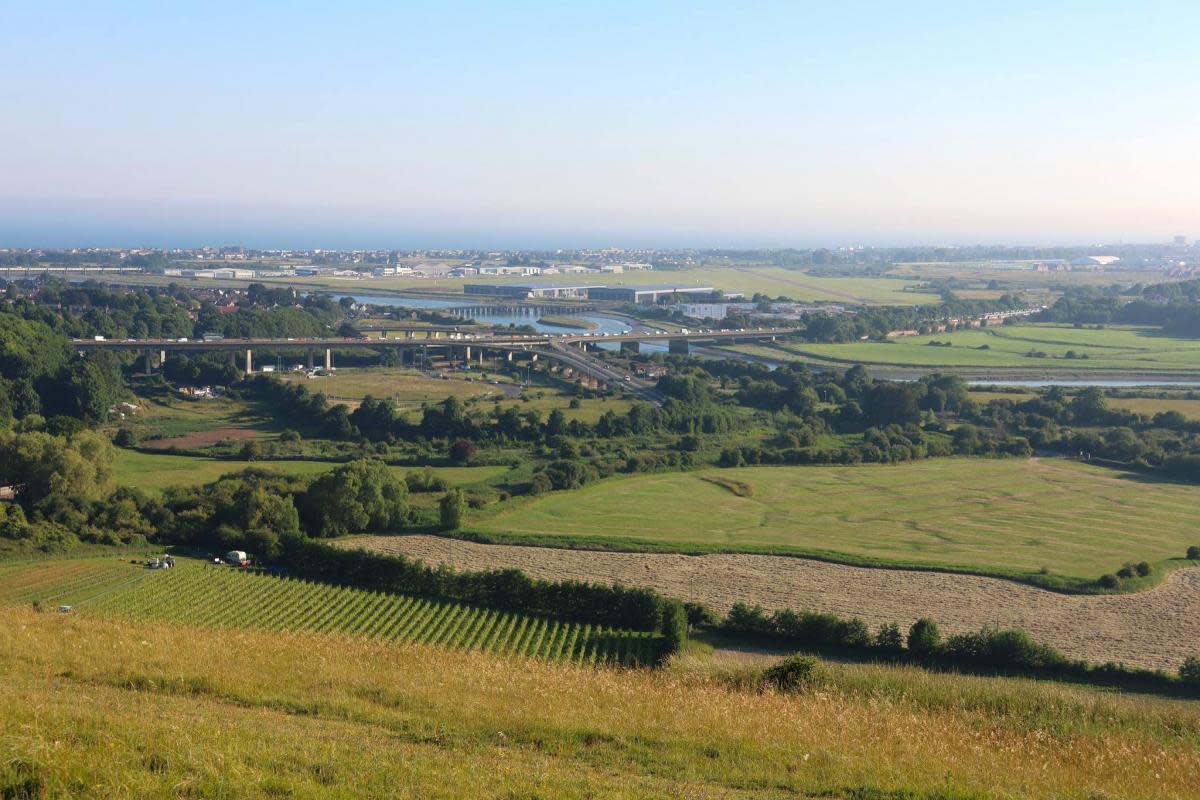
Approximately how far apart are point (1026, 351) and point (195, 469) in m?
38.9

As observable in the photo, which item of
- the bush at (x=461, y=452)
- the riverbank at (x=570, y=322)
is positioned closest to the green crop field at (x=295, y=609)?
the bush at (x=461, y=452)

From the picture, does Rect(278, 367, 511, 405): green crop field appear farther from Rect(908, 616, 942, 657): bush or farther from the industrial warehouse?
the industrial warehouse

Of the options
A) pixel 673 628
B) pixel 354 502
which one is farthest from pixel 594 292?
pixel 673 628

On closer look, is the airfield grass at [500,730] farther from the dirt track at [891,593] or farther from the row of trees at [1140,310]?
the row of trees at [1140,310]

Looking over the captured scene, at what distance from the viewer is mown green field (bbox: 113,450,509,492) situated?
22.7 metres

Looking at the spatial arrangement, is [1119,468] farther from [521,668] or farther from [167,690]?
[167,690]

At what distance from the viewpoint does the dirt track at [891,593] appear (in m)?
14.4

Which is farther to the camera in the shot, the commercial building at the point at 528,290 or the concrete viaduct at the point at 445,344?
the commercial building at the point at 528,290

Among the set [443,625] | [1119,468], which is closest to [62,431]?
[443,625]

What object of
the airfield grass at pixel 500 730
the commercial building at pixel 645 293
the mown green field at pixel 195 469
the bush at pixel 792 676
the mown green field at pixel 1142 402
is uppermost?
the commercial building at pixel 645 293

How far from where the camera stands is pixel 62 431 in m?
23.2

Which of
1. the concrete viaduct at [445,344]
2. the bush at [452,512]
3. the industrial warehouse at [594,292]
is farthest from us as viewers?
the industrial warehouse at [594,292]

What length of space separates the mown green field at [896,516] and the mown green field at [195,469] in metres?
2.83

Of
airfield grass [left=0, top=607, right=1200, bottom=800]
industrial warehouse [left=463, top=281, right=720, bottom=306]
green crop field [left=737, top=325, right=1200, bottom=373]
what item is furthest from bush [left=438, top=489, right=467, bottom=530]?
industrial warehouse [left=463, top=281, right=720, bottom=306]
